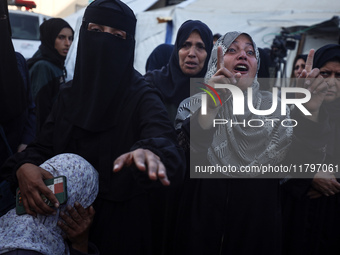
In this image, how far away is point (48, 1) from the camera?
1486 centimetres

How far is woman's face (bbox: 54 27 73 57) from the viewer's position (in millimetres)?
3284

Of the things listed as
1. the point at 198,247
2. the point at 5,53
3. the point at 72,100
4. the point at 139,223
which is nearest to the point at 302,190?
the point at 198,247

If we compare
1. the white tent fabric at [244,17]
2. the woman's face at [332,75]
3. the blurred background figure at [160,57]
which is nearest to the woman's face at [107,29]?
the woman's face at [332,75]

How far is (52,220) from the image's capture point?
3.88 feet

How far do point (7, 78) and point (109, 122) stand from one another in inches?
23.6

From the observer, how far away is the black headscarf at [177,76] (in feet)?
7.60

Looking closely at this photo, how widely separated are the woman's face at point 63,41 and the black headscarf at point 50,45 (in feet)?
0.09

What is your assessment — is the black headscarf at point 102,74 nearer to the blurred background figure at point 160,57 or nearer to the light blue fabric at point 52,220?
the light blue fabric at point 52,220

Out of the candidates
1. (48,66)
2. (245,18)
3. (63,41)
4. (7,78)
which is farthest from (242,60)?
(245,18)

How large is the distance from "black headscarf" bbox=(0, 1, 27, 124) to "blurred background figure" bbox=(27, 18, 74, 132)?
110 centimetres

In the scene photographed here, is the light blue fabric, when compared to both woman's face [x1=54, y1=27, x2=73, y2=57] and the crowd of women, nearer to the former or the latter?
the crowd of women

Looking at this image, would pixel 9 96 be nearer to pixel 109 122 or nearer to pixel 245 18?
pixel 109 122

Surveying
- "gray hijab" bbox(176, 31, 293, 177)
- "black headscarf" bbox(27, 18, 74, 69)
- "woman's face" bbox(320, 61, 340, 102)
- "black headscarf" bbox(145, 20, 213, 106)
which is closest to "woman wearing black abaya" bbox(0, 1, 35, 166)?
"gray hijab" bbox(176, 31, 293, 177)

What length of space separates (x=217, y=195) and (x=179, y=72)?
1062mm
